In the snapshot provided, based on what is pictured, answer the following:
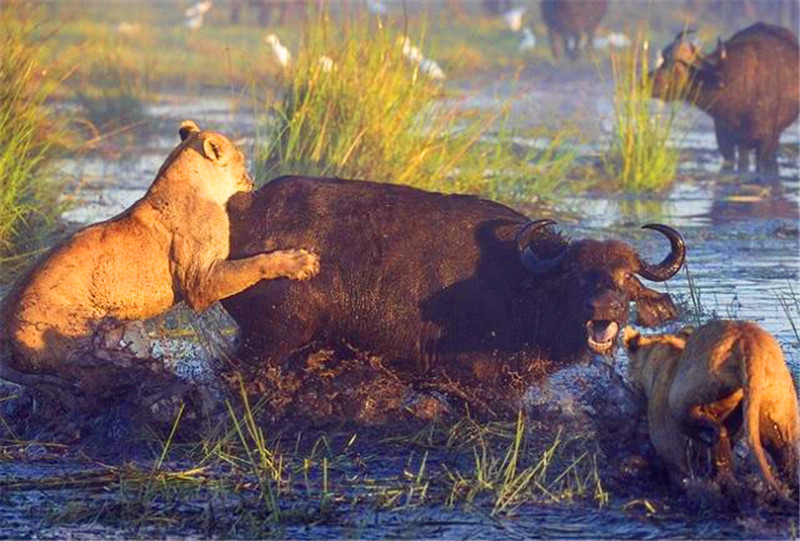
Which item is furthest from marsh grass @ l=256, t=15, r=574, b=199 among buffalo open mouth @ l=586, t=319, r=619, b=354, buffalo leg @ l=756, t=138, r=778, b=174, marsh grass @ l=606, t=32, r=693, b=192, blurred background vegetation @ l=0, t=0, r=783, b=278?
buffalo leg @ l=756, t=138, r=778, b=174

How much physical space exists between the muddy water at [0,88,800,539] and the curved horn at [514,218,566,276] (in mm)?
726

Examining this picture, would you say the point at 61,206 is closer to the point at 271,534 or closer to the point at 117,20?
the point at 271,534

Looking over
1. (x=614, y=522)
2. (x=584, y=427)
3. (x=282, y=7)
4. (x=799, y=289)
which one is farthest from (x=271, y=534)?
(x=282, y=7)

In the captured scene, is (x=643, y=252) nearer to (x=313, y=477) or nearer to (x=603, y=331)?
(x=603, y=331)

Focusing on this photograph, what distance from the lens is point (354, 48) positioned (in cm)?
1147

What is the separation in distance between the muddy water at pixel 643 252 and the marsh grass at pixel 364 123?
1.16 meters

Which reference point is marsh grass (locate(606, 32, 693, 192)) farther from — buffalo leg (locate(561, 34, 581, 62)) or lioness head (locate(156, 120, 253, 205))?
buffalo leg (locate(561, 34, 581, 62))

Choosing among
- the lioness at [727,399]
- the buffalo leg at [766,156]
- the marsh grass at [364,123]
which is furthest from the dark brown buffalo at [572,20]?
the lioness at [727,399]

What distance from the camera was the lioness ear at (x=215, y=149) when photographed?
7344 millimetres

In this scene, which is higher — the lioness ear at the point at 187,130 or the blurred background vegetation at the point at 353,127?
the lioness ear at the point at 187,130

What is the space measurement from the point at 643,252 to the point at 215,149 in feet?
14.9

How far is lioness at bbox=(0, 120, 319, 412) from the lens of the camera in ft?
23.2

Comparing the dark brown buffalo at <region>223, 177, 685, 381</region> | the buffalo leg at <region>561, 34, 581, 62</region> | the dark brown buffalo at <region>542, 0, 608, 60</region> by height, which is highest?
the dark brown buffalo at <region>223, 177, 685, 381</region>

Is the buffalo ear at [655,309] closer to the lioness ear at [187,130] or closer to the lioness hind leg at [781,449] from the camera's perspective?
the lioness hind leg at [781,449]
